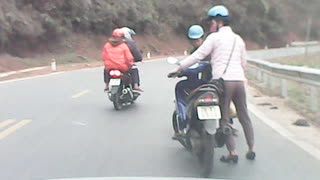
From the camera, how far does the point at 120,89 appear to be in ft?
41.5

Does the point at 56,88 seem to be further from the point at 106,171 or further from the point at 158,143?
the point at 106,171

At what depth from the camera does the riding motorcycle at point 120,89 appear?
1236 centimetres

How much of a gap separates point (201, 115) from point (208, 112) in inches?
3.7

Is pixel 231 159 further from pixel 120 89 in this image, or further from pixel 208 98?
pixel 120 89

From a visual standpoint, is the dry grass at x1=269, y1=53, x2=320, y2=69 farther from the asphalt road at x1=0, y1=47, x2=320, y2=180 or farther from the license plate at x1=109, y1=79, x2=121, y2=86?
the asphalt road at x1=0, y1=47, x2=320, y2=180

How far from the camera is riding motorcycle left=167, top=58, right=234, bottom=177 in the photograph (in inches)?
254

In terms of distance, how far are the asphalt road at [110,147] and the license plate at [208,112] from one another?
0.72m

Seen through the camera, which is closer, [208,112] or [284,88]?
[208,112]

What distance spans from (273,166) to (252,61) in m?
15.5

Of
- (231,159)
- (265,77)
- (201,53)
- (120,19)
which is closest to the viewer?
(201,53)

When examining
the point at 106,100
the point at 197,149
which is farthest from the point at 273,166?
the point at 106,100

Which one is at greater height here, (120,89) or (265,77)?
(120,89)

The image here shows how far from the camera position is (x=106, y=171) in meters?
6.67

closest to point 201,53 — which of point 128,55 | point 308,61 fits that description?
point 128,55
